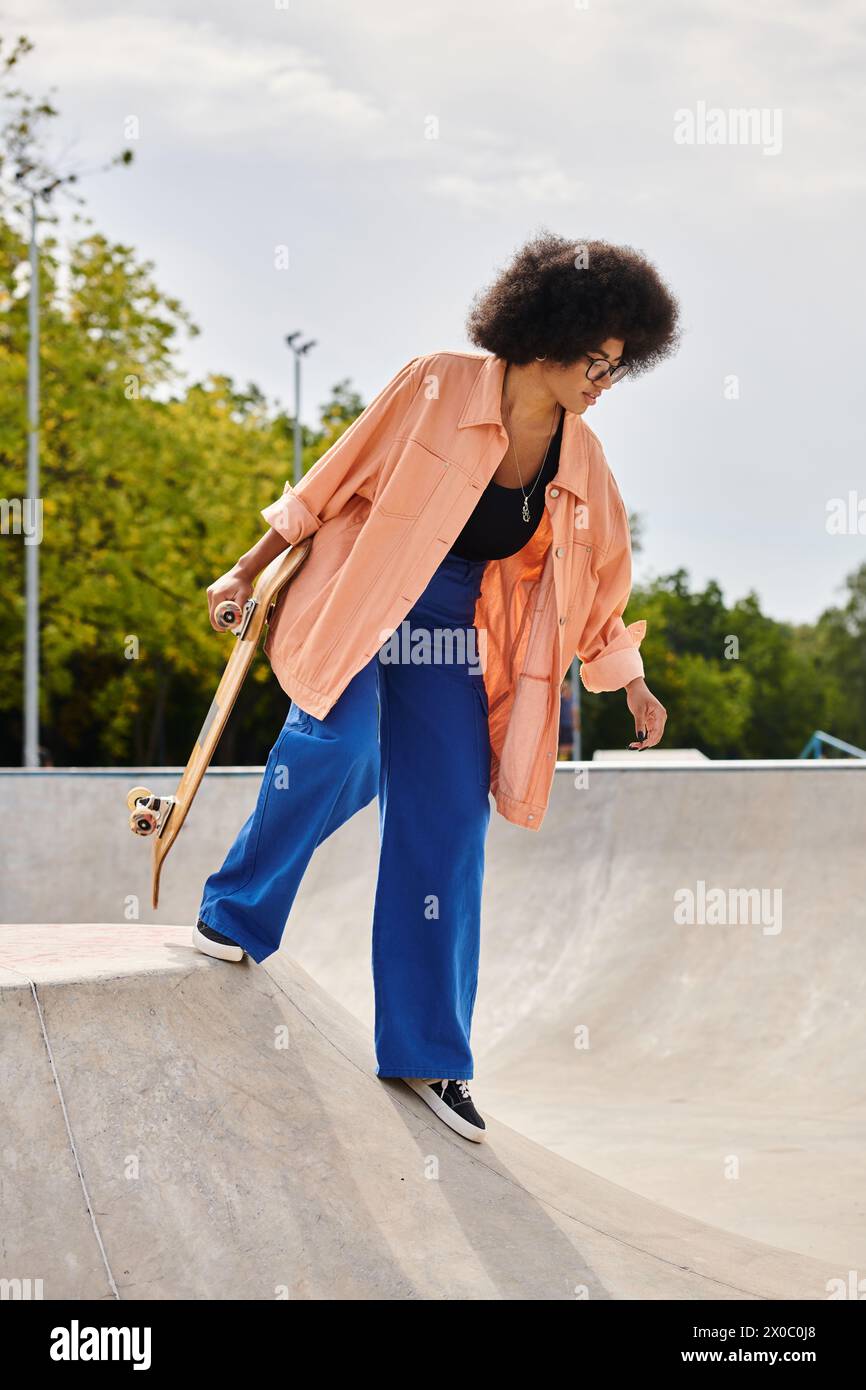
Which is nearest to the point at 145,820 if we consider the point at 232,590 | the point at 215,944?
the point at 215,944

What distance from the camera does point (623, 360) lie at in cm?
375

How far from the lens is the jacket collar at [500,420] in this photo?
3.68 metres

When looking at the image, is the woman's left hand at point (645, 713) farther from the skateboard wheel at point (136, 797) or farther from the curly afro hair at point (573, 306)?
the skateboard wheel at point (136, 797)

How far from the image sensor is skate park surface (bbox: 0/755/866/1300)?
123 inches

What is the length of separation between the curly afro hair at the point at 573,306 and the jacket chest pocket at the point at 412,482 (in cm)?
37

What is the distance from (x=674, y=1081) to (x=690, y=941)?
1.13 m

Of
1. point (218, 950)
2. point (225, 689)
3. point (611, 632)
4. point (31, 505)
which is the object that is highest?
point (31, 505)

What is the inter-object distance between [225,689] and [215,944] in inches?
27.2

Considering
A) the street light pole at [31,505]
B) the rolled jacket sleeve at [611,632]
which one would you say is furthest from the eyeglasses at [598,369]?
the street light pole at [31,505]

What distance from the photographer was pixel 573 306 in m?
3.63

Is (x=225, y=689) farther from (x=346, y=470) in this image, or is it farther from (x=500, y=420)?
(x=500, y=420)

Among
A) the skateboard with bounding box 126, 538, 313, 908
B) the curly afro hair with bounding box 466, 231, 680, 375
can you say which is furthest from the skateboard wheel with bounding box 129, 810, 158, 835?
the curly afro hair with bounding box 466, 231, 680, 375
